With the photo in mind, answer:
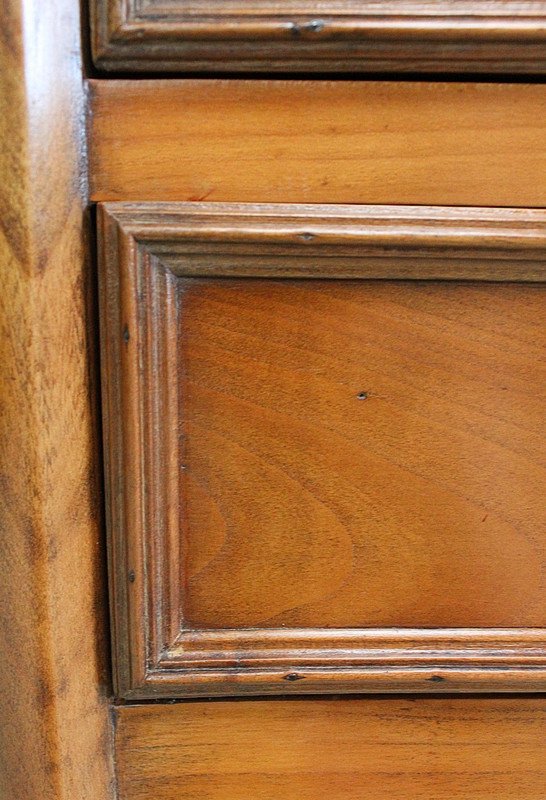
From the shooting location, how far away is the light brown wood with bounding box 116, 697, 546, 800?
243 millimetres

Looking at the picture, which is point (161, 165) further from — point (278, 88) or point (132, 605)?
point (132, 605)

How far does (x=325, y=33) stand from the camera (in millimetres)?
198

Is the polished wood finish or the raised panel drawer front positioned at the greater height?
the polished wood finish

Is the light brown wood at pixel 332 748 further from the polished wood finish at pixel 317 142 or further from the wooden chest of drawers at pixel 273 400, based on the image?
the polished wood finish at pixel 317 142

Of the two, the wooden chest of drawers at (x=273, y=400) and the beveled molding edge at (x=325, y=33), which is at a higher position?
the beveled molding edge at (x=325, y=33)

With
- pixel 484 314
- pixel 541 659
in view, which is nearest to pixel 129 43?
pixel 484 314

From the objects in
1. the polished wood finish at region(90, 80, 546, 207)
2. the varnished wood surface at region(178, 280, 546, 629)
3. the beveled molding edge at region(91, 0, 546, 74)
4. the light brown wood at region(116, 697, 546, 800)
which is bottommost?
the light brown wood at region(116, 697, 546, 800)

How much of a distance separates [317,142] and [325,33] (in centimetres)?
3

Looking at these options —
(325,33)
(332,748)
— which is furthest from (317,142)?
(332,748)

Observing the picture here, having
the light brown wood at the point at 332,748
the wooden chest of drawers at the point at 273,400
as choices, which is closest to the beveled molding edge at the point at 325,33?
the wooden chest of drawers at the point at 273,400

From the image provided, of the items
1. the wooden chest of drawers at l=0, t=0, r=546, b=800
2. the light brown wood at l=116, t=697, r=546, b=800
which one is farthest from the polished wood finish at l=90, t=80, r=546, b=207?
the light brown wood at l=116, t=697, r=546, b=800

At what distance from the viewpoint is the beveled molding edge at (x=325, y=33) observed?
0.65 feet

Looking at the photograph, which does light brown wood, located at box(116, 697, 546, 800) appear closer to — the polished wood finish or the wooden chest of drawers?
the wooden chest of drawers

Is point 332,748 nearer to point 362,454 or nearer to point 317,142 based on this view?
point 362,454
